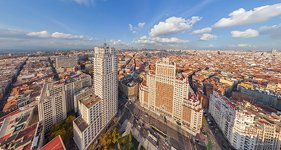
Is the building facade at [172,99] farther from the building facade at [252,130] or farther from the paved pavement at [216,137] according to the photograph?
the building facade at [252,130]

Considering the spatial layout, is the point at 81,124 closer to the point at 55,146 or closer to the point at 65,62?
the point at 55,146

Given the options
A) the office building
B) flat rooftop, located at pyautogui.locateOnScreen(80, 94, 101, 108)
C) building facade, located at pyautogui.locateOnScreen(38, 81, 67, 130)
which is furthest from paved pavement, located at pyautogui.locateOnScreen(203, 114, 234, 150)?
the office building

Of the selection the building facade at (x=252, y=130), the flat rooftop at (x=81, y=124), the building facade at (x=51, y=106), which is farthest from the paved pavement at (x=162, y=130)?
the building facade at (x=51, y=106)

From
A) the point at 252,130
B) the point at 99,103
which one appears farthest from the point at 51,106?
the point at 252,130

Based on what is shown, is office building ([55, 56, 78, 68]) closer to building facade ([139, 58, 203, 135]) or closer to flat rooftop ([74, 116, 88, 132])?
building facade ([139, 58, 203, 135])

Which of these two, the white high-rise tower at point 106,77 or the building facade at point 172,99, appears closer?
the white high-rise tower at point 106,77
